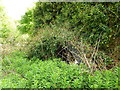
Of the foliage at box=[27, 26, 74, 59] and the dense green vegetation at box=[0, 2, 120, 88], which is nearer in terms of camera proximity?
the dense green vegetation at box=[0, 2, 120, 88]

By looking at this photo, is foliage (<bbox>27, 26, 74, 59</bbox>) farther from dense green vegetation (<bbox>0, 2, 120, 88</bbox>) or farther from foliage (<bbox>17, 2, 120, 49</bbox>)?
foliage (<bbox>17, 2, 120, 49</bbox>)

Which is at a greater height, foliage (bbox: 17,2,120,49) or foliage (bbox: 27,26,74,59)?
foliage (bbox: 17,2,120,49)

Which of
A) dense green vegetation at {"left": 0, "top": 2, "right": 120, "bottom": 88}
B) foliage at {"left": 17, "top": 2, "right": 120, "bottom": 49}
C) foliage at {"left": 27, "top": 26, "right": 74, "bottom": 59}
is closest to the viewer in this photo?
dense green vegetation at {"left": 0, "top": 2, "right": 120, "bottom": 88}

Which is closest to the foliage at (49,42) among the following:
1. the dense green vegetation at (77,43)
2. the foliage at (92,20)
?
the dense green vegetation at (77,43)

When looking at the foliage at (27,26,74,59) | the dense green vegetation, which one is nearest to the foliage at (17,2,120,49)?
the dense green vegetation

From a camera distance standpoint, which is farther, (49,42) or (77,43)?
(49,42)

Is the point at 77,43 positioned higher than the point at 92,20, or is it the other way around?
the point at 92,20

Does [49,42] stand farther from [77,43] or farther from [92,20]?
[92,20]

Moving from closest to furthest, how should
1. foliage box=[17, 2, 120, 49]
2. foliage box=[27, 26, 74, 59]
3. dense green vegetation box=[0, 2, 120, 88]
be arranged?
dense green vegetation box=[0, 2, 120, 88]
foliage box=[17, 2, 120, 49]
foliage box=[27, 26, 74, 59]

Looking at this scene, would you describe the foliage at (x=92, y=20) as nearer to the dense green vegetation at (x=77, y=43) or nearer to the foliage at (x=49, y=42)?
the dense green vegetation at (x=77, y=43)

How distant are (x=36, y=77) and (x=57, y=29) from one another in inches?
110

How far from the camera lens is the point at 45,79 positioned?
Result: 2.66 metres

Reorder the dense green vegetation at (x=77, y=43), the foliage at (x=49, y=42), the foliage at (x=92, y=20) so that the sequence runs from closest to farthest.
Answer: the dense green vegetation at (x=77, y=43)
the foliage at (x=92, y=20)
the foliage at (x=49, y=42)

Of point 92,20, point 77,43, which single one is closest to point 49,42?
point 77,43
